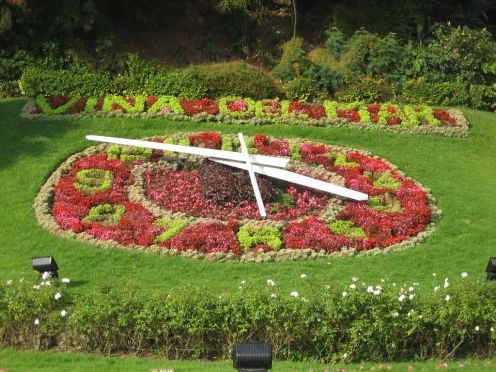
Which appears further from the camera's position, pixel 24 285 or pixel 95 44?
pixel 95 44

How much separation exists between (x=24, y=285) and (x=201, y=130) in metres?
6.73

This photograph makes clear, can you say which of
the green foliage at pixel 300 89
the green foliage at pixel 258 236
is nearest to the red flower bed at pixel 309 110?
the green foliage at pixel 300 89

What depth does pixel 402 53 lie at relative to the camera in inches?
698

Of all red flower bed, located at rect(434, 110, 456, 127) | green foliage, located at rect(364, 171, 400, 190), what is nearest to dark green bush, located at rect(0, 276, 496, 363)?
green foliage, located at rect(364, 171, 400, 190)

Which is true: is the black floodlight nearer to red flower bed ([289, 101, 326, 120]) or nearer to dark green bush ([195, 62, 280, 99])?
red flower bed ([289, 101, 326, 120])

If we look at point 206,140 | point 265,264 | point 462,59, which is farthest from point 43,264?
point 462,59

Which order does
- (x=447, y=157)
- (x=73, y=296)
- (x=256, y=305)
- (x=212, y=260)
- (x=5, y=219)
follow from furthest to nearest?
(x=447, y=157), (x=5, y=219), (x=212, y=260), (x=73, y=296), (x=256, y=305)

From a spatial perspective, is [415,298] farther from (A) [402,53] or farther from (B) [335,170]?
(A) [402,53]

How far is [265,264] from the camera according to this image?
10758 mm

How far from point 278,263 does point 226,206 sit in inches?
65.7

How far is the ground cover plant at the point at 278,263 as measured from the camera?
10250mm

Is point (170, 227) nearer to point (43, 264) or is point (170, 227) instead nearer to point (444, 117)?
point (43, 264)

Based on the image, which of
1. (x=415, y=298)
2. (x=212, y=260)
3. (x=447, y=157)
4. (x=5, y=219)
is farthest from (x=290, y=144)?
(x=415, y=298)

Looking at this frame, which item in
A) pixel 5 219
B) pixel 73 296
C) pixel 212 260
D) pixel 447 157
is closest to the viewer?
pixel 73 296
